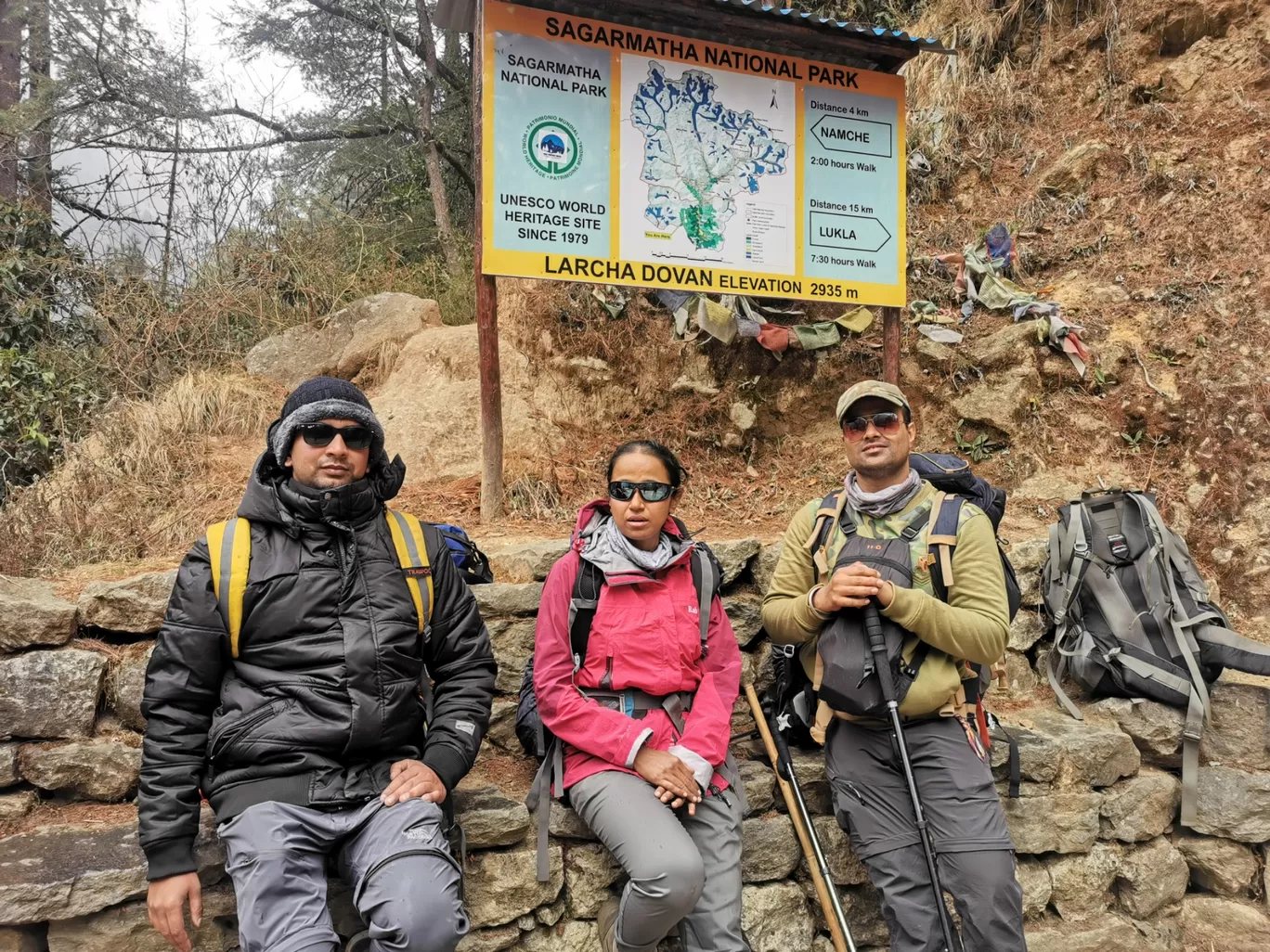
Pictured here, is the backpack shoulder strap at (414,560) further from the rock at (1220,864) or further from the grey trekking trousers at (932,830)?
the rock at (1220,864)

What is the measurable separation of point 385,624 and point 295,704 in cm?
36

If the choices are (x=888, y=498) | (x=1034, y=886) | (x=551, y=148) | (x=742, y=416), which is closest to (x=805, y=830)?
(x=1034, y=886)

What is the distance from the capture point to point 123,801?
3266 mm

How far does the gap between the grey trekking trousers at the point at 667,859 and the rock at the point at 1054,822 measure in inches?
61.1

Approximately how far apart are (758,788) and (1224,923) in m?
2.43

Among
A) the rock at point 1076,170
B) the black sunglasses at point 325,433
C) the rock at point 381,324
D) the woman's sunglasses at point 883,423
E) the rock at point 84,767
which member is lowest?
the rock at point 84,767

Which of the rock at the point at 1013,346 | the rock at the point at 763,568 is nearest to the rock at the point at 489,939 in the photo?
the rock at the point at 763,568

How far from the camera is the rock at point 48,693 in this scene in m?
3.24

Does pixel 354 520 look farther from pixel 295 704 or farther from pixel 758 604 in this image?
pixel 758 604

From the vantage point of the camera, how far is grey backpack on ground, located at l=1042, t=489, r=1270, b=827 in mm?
3889

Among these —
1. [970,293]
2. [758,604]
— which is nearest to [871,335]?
[970,293]

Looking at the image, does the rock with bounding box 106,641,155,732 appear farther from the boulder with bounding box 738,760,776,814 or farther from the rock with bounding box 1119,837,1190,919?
the rock with bounding box 1119,837,1190,919

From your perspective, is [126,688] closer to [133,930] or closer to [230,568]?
[133,930]

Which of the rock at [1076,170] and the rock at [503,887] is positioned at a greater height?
the rock at [1076,170]
